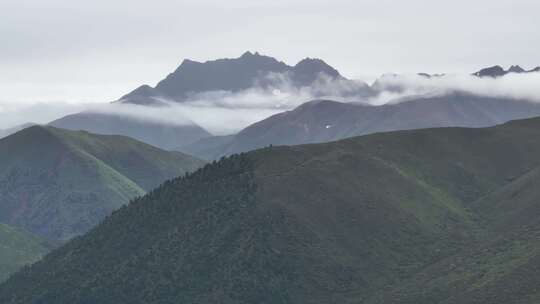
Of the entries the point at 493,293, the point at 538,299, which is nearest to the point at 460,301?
the point at 493,293

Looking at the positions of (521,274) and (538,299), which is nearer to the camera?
(538,299)

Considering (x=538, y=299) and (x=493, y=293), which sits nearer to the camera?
(x=538, y=299)

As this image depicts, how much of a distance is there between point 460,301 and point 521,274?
1527 cm

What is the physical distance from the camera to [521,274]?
644 feet

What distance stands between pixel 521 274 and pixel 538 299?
1631 cm

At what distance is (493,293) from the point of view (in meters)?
192

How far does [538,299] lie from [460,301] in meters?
20.9

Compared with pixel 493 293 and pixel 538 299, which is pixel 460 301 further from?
pixel 538 299

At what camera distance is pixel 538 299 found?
18025 cm

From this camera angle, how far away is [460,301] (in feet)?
644

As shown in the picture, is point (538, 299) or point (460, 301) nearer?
point (538, 299)

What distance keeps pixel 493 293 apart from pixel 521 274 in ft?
30.8
